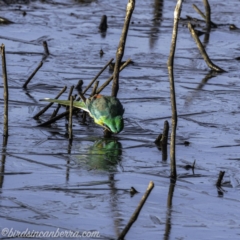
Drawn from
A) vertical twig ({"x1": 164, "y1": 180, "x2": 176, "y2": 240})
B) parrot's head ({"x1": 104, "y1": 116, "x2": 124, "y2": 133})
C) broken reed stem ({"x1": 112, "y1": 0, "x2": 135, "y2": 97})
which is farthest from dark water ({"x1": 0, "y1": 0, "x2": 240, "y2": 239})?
broken reed stem ({"x1": 112, "y1": 0, "x2": 135, "y2": 97})

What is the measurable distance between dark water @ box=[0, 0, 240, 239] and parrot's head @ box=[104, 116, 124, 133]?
0.68 feet

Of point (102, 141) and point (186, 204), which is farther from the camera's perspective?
point (102, 141)

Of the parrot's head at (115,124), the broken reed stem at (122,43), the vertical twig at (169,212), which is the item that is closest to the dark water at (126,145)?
the vertical twig at (169,212)

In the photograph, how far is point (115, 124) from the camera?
9.52 metres

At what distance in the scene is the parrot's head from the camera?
9.48 metres

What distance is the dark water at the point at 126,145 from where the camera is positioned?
7195 mm

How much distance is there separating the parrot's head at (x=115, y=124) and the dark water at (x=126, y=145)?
0.21 m

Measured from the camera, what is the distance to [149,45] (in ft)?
52.5

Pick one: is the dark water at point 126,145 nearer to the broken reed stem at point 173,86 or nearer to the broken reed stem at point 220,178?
the broken reed stem at point 220,178

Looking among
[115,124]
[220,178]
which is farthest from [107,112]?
[220,178]

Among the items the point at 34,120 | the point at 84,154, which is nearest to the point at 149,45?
the point at 34,120

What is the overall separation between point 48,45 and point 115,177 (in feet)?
24.9

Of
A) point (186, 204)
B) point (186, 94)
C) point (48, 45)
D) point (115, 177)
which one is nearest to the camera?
point (186, 204)

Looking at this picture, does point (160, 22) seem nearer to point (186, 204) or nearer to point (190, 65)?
point (190, 65)
